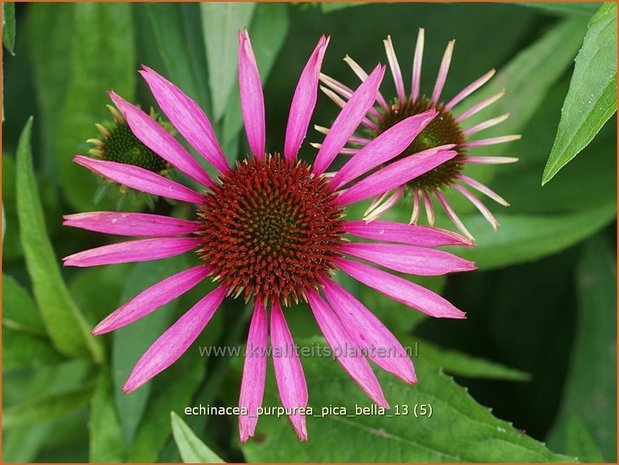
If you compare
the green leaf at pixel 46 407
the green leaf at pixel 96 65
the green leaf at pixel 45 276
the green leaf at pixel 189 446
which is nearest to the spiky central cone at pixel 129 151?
the green leaf at pixel 45 276

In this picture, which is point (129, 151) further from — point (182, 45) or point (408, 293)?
point (408, 293)

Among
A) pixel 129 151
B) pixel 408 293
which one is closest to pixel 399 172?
pixel 408 293

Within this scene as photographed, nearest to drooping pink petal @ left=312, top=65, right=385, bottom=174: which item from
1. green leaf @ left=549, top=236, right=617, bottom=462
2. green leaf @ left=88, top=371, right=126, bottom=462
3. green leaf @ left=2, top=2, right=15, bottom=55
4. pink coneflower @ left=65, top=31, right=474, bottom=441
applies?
pink coneflower @ left=65, top=31, right=474, bottom=441

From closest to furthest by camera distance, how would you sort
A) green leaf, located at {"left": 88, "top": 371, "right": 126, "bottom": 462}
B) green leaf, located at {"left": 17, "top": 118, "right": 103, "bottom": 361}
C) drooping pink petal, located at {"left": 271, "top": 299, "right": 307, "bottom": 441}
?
drooping pink petal, located at {"left": 271, "top": 299, "right": 307, "bottom": 441} < green leaf, located at {"left": 17, "top": 118, "right": 103, "bottom": 361} < green leaf, located at {"left": 88, "top": 371, "right": 126, "bottom": 462}

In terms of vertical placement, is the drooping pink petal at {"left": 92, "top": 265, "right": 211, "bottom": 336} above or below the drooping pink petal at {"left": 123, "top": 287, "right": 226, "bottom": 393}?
above

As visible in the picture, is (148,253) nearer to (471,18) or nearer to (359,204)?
(359,204)

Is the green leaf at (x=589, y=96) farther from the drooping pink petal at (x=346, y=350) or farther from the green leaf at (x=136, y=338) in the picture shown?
the green leaf at (x=136, y=338)

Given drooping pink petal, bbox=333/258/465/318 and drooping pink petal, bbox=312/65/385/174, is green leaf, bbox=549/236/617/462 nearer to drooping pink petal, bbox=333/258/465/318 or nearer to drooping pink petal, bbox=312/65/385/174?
drooping pink petal, bbox=333/258/465/318
